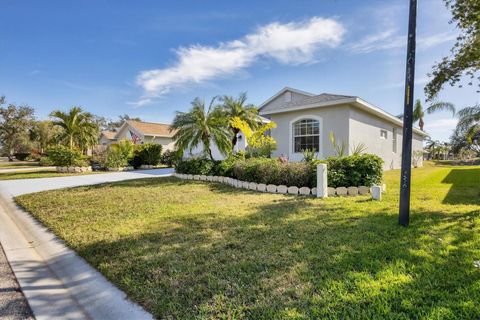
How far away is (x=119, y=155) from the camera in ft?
68.7

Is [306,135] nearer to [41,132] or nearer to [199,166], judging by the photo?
[199,166]

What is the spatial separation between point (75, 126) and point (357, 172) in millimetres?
21699

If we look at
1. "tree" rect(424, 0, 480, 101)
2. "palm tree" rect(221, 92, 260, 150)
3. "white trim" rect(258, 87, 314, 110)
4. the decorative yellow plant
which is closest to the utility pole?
"tree" rect(424, 0, 480, 101)

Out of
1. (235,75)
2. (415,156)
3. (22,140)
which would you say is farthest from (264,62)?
(22,140)

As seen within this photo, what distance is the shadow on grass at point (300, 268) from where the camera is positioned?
2.52 meters

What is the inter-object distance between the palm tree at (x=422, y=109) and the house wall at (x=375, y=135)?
9.98ft

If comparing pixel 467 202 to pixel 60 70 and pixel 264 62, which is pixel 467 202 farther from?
pixel 60 70

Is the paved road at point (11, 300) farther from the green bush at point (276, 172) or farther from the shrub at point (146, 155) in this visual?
the shrub at point (146, 155)

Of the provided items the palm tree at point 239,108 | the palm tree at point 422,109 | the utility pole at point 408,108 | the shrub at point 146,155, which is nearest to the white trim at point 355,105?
the palm tree at point 239,108

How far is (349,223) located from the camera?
17.1ft

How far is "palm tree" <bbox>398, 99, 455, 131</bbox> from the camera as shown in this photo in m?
22.7

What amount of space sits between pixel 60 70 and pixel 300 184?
59.8 ft

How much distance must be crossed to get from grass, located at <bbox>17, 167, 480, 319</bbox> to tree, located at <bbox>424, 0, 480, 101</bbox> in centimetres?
Result: 314

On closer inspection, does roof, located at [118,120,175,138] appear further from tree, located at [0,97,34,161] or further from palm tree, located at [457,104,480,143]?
palm tree, located at [457,104,480,143]
